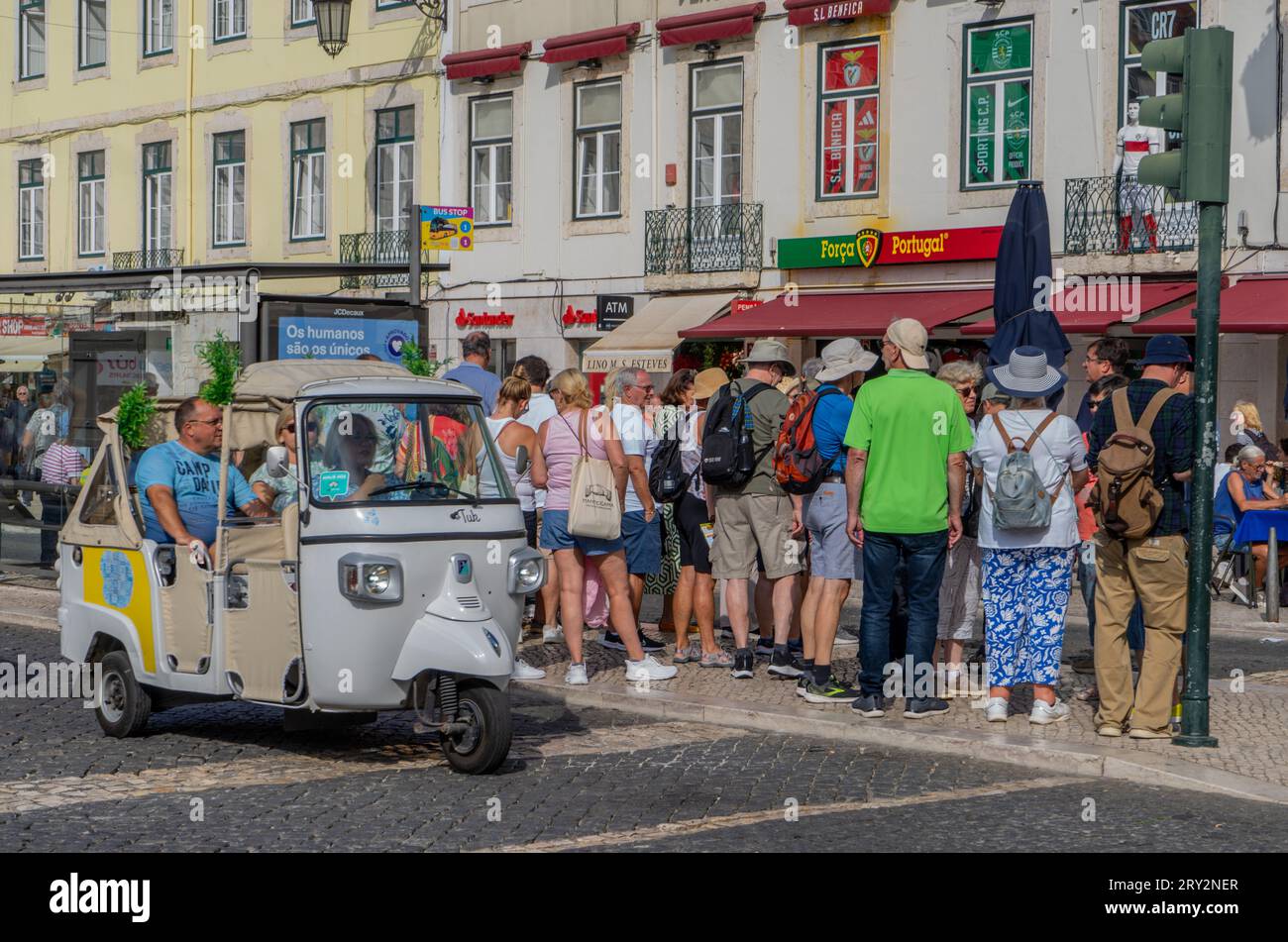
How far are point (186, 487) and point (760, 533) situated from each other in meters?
3.41

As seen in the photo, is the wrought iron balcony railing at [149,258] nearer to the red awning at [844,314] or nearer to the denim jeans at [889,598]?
the red awning at [844,314]

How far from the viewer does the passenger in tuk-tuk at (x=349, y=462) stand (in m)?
8.73

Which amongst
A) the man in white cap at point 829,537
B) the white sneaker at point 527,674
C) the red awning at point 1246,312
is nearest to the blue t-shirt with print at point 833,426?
the man in white cap at point 829,537

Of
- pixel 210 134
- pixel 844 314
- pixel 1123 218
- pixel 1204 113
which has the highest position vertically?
pixel 210 134

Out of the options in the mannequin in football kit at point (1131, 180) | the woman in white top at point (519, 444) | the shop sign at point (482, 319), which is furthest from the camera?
the shop sign at point (482, 319)

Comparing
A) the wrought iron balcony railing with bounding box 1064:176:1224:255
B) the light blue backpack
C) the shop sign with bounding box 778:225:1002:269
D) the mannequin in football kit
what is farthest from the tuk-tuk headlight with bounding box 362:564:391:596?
the shop sign with bounding box 778:225:1002:269

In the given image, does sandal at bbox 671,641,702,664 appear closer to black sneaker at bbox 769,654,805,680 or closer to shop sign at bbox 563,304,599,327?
black sneaker at bbox 769,654,805,680

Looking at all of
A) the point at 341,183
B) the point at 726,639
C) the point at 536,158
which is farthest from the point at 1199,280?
the point at 341,183

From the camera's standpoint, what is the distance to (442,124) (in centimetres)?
2950

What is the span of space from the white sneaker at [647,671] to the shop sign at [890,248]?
12.6 meters

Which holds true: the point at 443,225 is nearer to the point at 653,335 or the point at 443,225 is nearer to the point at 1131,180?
the point at 653,335

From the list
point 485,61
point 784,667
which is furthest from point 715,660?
point 485,61

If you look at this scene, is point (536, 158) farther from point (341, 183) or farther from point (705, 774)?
point (705, 774)

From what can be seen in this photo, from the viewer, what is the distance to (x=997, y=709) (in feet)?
32.5
